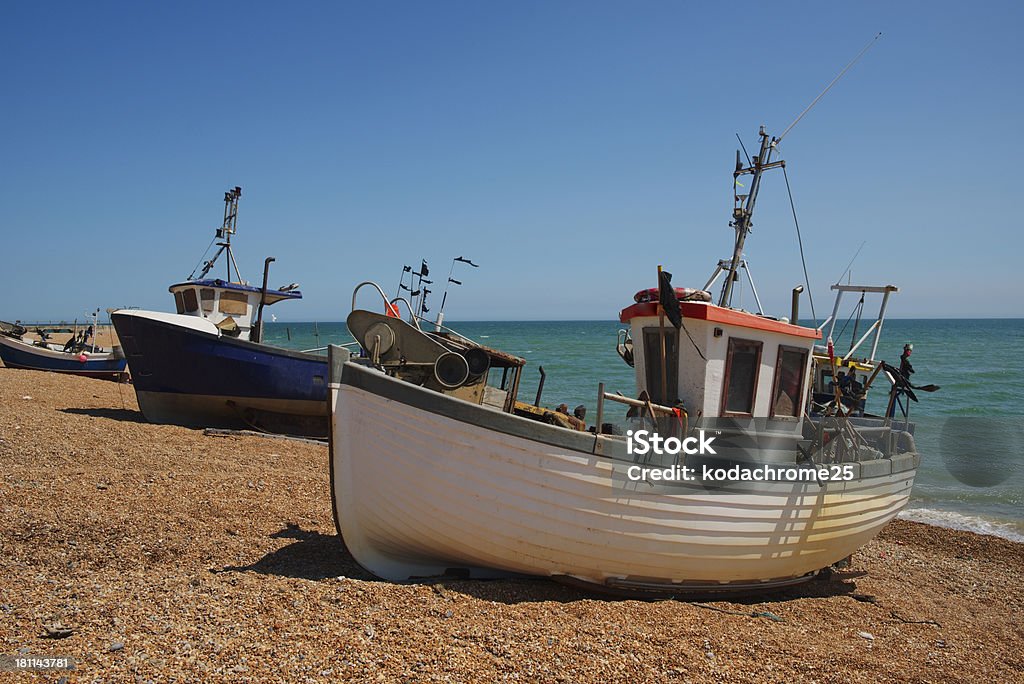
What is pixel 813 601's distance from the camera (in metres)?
7.70

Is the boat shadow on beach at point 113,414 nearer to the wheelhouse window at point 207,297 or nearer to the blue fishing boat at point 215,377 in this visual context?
the blue fishing boat at point 215,377

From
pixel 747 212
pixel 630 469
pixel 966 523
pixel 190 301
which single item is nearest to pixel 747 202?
pixel 747 212

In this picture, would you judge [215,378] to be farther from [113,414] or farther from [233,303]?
[113,414]

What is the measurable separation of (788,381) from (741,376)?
862 millimetres

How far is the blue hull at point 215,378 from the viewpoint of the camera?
14141mm

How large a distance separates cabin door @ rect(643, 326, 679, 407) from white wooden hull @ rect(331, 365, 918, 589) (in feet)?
4.36

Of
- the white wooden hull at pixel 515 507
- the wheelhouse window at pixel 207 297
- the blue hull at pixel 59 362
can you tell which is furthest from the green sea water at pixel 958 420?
the blue hull at pixel 59 362

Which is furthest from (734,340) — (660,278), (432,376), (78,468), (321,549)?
(78,468)

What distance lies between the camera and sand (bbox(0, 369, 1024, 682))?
4523 millimetres

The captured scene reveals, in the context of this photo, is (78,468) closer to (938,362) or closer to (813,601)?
(813,601)

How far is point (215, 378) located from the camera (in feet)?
46.8

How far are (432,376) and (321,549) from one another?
2.25 m

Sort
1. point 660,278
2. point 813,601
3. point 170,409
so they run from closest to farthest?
point 660,278 < point 813,601 < point 170,409

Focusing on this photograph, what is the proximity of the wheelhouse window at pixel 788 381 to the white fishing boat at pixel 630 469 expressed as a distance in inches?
0.8
